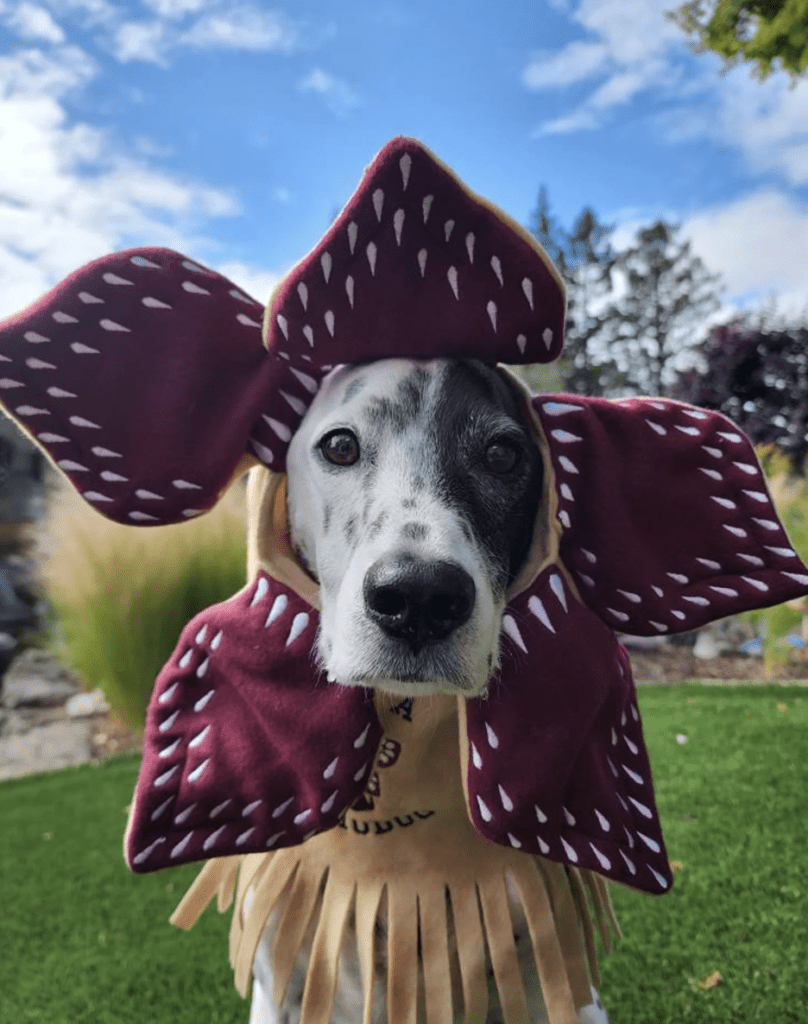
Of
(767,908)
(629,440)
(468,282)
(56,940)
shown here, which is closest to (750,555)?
(629,440)

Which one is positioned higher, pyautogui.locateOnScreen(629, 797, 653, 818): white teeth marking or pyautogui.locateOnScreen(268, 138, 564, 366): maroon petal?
pyautogui.locateOnScreen(268, 138, 564, 366): maroon petal

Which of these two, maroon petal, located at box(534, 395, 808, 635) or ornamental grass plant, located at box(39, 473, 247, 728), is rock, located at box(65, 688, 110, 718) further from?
maroon petal, located at box(534, 395, 808, 635)

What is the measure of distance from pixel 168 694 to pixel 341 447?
14.4 inches

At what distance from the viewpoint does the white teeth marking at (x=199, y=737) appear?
90cm

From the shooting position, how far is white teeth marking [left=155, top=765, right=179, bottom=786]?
884mm

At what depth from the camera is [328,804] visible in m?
0.84

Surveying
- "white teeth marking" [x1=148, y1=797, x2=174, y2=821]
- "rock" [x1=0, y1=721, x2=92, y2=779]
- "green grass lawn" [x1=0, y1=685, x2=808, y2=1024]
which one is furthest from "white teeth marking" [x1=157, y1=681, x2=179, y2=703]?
"rock" [x1=0, y1=721, x2=92, y2=779]

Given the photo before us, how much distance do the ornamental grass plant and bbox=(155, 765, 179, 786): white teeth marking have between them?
302cm

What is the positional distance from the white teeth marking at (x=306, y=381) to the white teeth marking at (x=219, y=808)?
1.56 feet

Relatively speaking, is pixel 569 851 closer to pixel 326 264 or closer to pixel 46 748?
pixel 326 264

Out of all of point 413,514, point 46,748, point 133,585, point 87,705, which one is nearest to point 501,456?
point 413,514

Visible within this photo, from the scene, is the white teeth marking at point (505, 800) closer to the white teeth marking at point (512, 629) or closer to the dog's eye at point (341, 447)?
the white teeth marking at point (512, 629)

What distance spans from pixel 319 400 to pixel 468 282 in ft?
0.71

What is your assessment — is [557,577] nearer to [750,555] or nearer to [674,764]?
[750,555]
